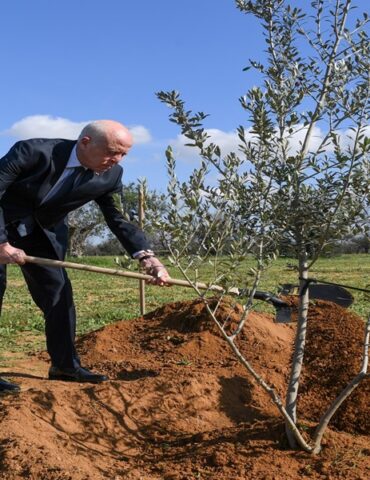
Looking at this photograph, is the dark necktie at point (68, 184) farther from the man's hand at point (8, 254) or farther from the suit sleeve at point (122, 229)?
the man's hand at point (8, 254)

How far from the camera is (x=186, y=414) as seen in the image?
12.9 feet

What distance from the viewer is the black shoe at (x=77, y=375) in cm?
477

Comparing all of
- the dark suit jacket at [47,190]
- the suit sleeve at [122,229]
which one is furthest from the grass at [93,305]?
the dark suit jacket at [47,190]

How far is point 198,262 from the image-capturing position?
2795mm

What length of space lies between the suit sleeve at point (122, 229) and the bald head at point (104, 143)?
1.05ft

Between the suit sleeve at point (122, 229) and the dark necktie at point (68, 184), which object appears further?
the suit sleeve at point (122, 229)

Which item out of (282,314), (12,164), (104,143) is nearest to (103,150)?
(104,143)

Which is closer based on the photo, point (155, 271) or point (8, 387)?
point (155, 271)

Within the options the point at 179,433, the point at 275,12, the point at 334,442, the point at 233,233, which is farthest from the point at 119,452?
the point at 275,12

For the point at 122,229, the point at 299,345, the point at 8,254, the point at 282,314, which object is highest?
the point at 122,229

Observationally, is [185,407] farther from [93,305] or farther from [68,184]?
[93,305]

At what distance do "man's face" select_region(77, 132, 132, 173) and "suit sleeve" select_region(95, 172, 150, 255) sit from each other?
28 cm

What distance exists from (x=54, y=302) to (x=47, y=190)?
946mm

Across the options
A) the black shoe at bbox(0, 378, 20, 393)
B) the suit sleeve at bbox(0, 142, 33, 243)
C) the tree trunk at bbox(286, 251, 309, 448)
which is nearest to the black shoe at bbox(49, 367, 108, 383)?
the black shoe at bbox(0, 378, 20, 393)
